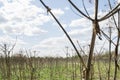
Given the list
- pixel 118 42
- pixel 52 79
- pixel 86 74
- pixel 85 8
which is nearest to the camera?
pixel 86 74

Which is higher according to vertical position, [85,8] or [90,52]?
[85,8]

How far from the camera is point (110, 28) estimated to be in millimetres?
2057

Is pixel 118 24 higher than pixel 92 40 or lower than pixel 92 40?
higher

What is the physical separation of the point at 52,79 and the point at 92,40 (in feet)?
72.8

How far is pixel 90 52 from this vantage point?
116 cm

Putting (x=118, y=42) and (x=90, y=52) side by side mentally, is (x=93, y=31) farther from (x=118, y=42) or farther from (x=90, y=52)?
(x=118, y=42)

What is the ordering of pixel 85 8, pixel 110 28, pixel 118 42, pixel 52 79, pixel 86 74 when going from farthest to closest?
1. pixel 52 79
2. pixel 110 28
3. pixel 118 42
4. pixel 85 8
5. pixel 86 74

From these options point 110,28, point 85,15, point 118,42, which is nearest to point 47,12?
point 85,15

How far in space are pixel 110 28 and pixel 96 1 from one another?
90cm

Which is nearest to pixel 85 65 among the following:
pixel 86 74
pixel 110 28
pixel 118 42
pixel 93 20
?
pixel 86 74

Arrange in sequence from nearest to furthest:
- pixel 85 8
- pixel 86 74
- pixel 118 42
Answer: pixel 86 74
pixel 85 8
pixel 118 42

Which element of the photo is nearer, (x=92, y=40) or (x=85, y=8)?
(x=92, y=40)

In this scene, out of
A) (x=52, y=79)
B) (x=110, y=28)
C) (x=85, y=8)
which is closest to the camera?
(x=85, y=8)

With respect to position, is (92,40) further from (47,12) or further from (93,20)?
(47,12)
